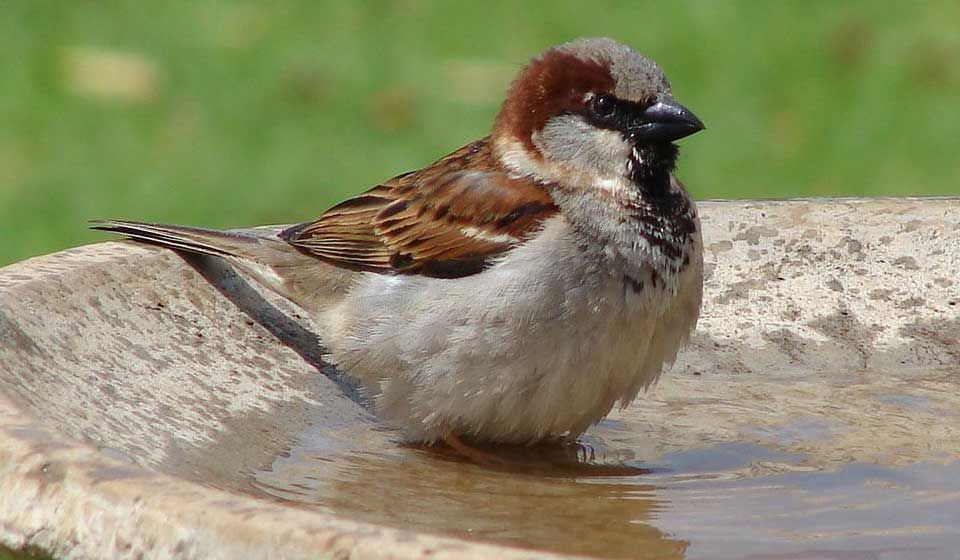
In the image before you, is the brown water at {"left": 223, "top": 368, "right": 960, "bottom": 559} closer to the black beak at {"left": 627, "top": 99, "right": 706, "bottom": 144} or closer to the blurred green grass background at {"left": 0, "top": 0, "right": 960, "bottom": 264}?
the black beak at {"left": 627, "top": 99, "right": 706, "bottom": 144}

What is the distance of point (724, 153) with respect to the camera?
8523mm

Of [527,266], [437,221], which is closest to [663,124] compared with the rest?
[527,266]

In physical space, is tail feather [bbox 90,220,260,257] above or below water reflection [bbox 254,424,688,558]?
Answer: above

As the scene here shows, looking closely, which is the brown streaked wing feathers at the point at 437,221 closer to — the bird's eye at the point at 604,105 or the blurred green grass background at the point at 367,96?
the bird's eye at the point at 604,105

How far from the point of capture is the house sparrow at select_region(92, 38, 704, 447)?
382 cm

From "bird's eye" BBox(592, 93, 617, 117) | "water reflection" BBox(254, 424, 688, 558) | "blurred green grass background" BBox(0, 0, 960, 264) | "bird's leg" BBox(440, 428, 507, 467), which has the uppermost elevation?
"blurred green grass background" BBox(0, 0, 960, 264)

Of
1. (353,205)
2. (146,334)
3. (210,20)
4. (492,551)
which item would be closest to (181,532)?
(492,551)

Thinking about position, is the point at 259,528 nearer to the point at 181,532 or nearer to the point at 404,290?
the point at 181,532

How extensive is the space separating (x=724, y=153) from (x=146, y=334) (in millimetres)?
5217

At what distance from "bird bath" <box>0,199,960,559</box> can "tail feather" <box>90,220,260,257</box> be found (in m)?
0.05

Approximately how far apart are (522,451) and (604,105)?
3.02ft

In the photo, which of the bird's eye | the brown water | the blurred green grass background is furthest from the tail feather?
the blurred green grass background

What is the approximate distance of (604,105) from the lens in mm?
4129

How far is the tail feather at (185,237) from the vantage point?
4270 millimetres
